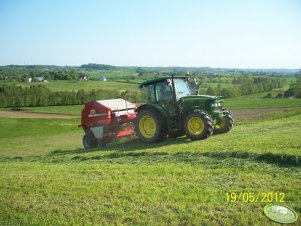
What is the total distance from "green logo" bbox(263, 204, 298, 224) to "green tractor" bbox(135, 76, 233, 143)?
6205 mm

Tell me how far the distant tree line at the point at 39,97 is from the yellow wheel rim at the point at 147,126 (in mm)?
49821

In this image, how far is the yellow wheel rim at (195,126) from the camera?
11488 millimetres

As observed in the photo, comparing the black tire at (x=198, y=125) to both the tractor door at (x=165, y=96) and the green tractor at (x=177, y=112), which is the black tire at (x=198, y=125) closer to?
the green tractor at (x=177, y=112)

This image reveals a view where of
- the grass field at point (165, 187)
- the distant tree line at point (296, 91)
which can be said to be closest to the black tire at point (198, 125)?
the grass field at point (165, 187)

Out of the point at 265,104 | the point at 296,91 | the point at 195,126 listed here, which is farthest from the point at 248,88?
the point at 195,126

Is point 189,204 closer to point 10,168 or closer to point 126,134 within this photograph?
point 10,168

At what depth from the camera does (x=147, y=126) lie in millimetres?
12922

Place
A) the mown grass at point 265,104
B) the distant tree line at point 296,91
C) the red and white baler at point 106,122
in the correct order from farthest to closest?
the distant tree line at point 296,91, the mown grass at point 265,104, the red and white baler at point 106,122

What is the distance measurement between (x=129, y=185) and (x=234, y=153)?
2.77m

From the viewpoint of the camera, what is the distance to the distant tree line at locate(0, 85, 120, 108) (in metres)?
64.2

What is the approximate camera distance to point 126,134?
15172mm

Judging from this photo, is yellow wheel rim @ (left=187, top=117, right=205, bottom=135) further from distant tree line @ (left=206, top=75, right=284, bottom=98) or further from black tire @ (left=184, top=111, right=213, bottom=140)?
distant tree line @ (left=206, top=75, right=284, bottom=98)

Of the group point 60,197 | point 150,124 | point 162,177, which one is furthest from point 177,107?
point 60,197

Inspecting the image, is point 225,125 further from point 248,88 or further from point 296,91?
point 248,88
